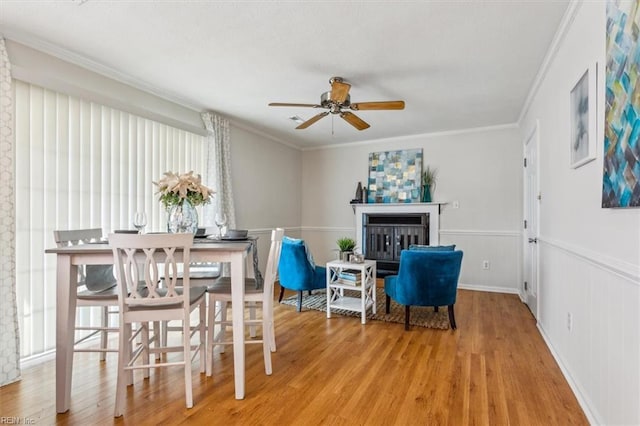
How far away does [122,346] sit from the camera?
179 cm

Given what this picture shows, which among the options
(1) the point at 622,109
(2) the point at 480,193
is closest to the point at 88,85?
(1) the point at 622,109

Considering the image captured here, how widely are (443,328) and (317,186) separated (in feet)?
12.4

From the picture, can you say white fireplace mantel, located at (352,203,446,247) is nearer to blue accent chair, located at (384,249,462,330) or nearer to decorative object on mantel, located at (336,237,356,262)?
decorative object on mantel, located at (336,237,356,262)

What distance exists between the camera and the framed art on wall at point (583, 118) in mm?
1716

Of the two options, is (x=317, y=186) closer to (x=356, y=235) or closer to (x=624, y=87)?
(x=356, y=235)

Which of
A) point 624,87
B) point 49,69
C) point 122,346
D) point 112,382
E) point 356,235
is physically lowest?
point 112,382

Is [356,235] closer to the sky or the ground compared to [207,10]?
closer to the ground

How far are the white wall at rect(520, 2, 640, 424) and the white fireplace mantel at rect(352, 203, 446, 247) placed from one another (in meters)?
2.18

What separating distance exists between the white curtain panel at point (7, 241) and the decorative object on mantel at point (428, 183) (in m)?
4.89

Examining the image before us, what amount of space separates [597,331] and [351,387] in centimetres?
141

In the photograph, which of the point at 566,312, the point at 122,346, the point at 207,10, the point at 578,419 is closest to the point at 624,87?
the point at 566,312

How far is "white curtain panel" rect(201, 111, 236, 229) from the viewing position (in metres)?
4.09

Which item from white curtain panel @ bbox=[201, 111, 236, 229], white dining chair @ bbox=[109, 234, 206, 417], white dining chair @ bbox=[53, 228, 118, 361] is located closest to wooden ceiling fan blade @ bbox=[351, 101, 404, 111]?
white dining chair @ bbox=[109, 234, 206, 417]

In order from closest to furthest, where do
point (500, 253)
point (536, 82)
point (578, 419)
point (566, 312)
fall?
point (578, 419) < point (566, 312) < point (536, 82) < point (500, 253)
